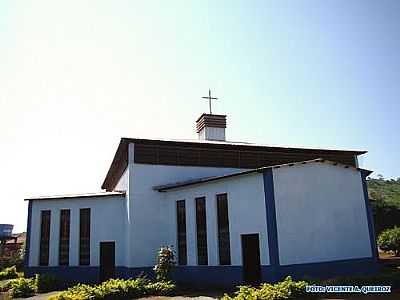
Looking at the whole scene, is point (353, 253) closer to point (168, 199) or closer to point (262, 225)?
point (262, 225)

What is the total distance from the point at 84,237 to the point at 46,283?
2870 millimetres

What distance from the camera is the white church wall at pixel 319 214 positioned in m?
14.9

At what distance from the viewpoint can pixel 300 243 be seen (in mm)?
14961

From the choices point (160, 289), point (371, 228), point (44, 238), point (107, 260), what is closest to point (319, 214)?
point (371, 228)

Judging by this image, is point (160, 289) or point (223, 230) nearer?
point (160, 289)

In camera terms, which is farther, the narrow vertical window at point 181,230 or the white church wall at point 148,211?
the white church wall at point 148,211

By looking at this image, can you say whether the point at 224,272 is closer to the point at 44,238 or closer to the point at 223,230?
the point at 223,230

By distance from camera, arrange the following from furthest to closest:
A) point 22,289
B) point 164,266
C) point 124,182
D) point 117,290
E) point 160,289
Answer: point 124,182 → point 22,289 → point 164,266 → point 160,289 → point 117,290

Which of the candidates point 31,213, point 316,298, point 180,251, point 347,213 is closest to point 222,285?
point 180,251

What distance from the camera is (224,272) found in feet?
52.1

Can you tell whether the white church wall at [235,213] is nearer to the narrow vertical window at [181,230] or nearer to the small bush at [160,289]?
the narrow vertical window at [181,230]

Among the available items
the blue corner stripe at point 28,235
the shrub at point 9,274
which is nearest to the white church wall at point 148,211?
the blue corner stripe at point 28,235

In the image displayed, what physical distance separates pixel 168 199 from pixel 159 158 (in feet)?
7.26

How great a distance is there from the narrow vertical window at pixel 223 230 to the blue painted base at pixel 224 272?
0.42 m
